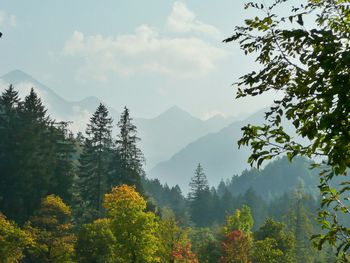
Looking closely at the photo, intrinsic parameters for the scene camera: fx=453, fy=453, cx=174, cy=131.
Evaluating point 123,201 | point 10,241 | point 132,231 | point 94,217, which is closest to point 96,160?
point 94,217

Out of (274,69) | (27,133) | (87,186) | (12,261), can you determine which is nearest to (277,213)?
(87,186)

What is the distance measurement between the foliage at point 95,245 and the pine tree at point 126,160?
2457cm

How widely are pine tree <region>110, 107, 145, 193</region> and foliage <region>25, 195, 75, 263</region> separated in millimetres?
18779

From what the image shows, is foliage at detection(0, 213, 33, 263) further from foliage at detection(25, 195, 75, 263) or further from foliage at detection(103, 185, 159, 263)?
foliage at detection(103, 185, 159, 263)

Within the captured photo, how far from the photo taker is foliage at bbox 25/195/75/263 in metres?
41.9

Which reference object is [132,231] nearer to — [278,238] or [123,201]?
[123,201]

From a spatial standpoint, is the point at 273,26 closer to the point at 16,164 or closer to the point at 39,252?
the point at 39,252

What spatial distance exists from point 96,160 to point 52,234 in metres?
23.8

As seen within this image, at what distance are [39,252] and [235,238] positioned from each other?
19.0m

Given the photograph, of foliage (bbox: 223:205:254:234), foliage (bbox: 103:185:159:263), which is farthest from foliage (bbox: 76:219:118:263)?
foliage (bbox: 223:205:254:234)

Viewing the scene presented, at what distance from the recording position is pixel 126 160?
66562 mm

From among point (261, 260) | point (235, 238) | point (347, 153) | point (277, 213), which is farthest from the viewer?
point (277, 213)

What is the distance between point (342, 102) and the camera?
4.82 m

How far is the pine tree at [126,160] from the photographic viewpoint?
2571 inches
